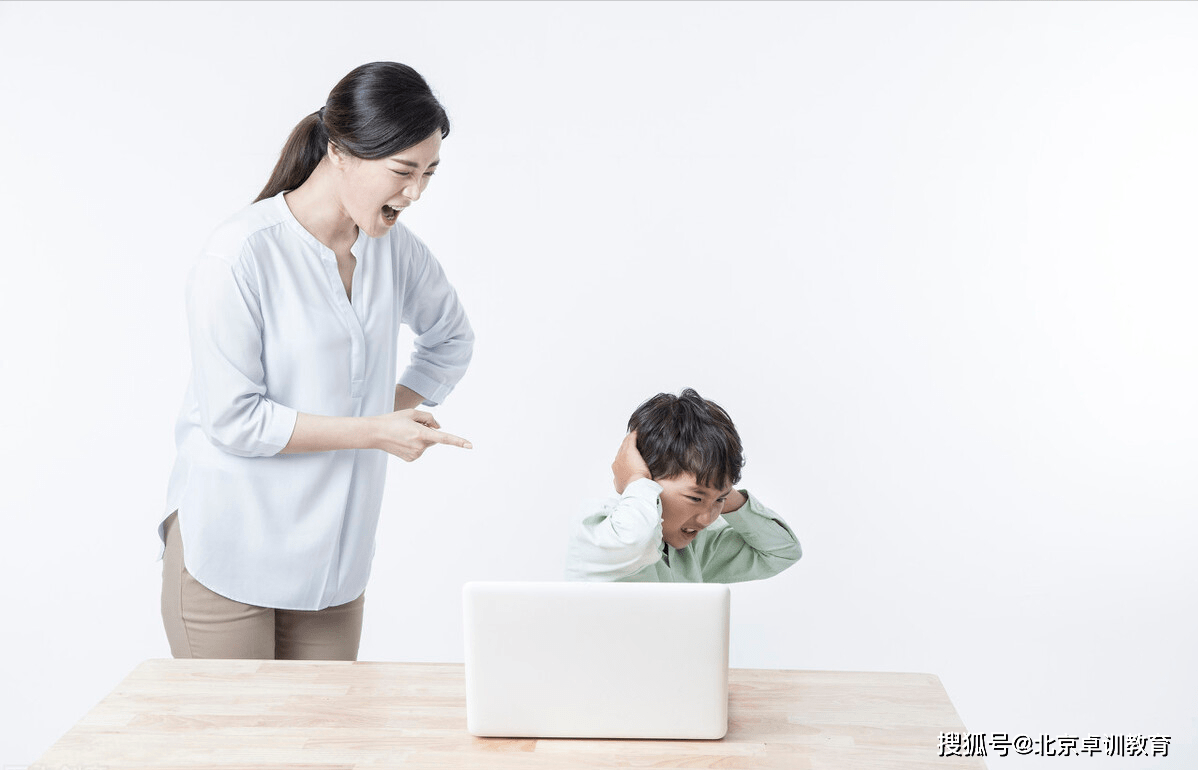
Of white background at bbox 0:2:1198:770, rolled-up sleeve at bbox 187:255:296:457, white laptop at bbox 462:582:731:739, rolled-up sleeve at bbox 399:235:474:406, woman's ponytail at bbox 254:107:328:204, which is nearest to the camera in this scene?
white laptop at bbox 462:582:731:739

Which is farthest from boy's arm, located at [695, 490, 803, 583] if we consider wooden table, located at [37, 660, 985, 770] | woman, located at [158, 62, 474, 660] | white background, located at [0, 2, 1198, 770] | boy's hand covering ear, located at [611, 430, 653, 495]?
white background, located at [0, 2, 1198, 770]

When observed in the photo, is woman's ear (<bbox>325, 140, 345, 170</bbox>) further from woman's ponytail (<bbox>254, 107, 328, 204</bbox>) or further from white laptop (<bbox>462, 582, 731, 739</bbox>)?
white laptop (<bbox>462, 582, 731, 739</bbox>)

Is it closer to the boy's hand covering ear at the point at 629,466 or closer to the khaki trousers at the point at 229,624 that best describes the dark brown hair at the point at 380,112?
the boy's hand covering ear at the point at 629,466

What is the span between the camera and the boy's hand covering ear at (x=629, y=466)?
1792 millimetres

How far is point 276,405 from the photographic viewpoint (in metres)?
1.76

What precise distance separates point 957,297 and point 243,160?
7.25 ft

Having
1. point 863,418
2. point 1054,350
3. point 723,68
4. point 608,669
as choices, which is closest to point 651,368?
point 863,418

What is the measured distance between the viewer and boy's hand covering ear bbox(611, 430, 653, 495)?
1792 mm

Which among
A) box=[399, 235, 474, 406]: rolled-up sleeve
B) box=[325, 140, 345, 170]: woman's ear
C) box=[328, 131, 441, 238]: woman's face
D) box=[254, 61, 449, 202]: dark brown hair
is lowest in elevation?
box=[399, 235, 474, 406]: rolled-up sleeve

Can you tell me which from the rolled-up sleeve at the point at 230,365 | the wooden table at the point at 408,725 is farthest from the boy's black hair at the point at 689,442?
the rolled-up sleeve at the point at 230,365

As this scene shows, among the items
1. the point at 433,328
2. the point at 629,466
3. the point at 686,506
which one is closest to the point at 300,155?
the point at 433,328

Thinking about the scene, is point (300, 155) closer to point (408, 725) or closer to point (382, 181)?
point (382, 181)

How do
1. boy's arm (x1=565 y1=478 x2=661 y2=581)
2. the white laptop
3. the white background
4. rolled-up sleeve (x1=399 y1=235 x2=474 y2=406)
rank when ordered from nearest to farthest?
the white laptop
boy's arm (x1=565 y1=478 x2=661 y2=581)
rolled-up sleeve (x1=399 y1=235 x2=474 y2=406)
the white background

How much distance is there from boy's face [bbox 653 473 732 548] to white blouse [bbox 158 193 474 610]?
0.52m
